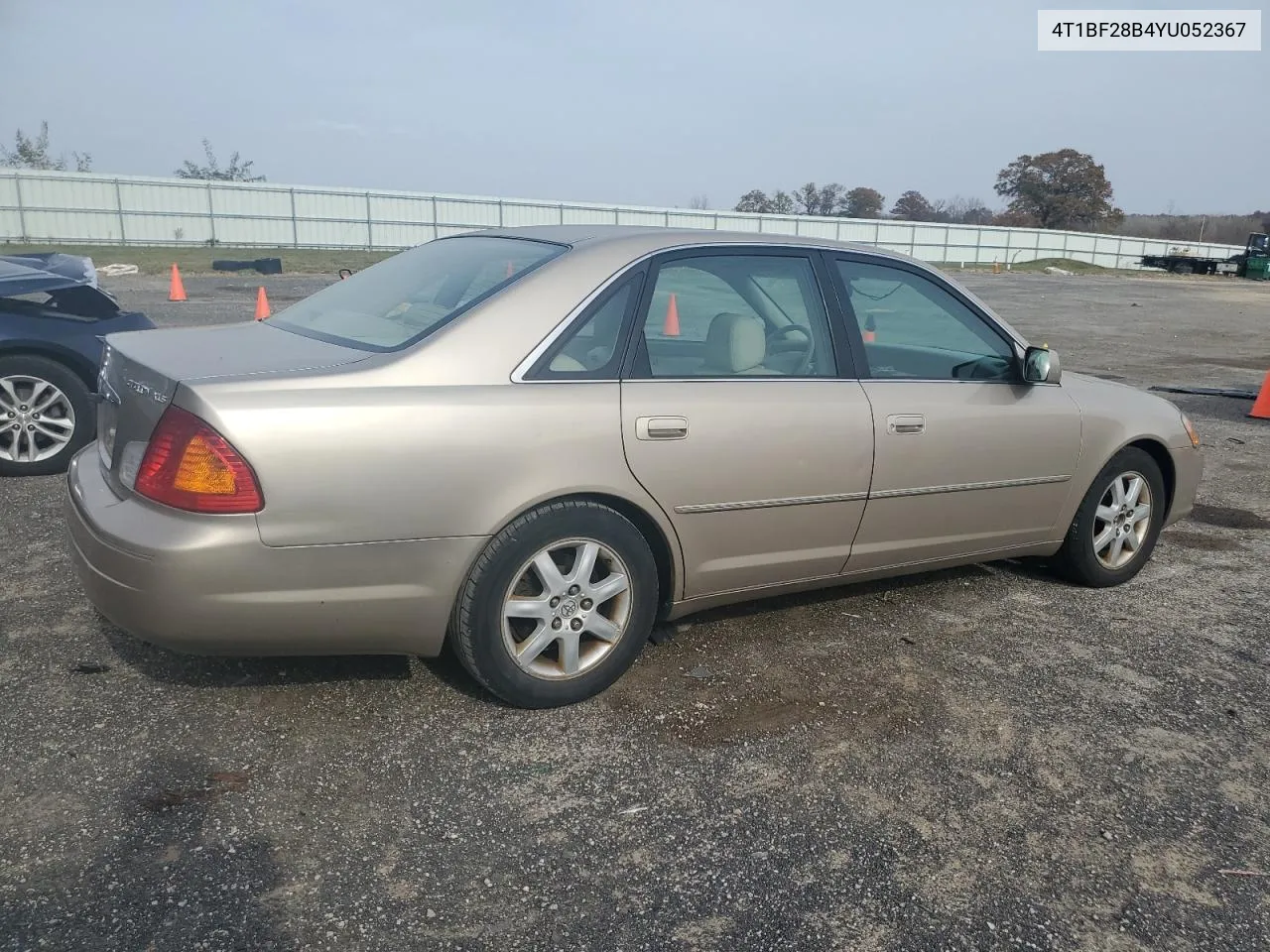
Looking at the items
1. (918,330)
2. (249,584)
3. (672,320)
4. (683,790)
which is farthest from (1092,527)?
(249,584)

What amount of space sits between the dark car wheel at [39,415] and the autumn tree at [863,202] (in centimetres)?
8876

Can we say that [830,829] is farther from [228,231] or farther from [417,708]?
[228,231]

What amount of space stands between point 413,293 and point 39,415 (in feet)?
11.8

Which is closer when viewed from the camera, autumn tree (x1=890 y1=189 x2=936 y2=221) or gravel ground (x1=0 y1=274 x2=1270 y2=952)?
gravel ground (x1=0 y1=274 x2=1270 y2=952)

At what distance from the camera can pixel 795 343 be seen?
3.76m

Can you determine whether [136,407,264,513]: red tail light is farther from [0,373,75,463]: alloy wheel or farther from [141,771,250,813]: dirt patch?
[0,373,75,463]: alloy wheel

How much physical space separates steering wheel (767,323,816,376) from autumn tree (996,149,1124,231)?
3504 inches

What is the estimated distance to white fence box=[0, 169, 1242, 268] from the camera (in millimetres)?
32906

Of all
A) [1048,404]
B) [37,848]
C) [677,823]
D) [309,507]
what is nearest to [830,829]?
[677,823]

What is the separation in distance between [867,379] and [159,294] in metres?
17.9

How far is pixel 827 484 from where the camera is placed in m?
3.69

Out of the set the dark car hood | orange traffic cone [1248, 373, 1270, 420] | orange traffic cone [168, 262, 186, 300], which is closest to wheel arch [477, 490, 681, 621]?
the dark car hood

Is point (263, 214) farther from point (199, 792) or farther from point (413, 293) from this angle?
point (199, 792)

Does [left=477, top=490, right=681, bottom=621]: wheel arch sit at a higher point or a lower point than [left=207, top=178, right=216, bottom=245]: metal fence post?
lower
